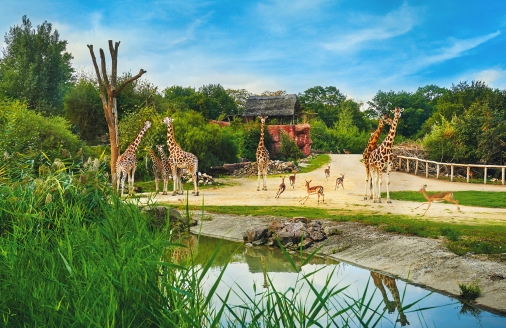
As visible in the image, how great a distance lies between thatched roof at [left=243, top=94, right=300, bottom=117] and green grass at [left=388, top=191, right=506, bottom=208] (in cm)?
2276

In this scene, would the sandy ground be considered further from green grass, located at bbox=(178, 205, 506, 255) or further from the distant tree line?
the distant tree line

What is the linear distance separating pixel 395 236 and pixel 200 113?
619 inches

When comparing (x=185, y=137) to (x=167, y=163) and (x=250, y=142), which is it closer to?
(x=167, y=163)

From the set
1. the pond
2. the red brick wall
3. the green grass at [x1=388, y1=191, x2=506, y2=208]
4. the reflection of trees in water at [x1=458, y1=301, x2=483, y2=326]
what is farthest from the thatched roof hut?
the reflection of trees in water at [x1=458, y1=301, x2=483, y2=326]

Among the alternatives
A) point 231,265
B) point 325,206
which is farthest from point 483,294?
point 325,206

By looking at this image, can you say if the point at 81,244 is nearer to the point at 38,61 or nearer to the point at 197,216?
the point at 197,216

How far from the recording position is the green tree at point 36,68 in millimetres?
37094

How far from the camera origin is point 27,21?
135ft

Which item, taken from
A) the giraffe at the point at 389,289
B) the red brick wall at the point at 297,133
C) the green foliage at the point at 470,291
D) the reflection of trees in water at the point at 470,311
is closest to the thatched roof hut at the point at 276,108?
the red brick wall at the point at 297,133

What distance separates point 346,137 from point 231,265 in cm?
3216

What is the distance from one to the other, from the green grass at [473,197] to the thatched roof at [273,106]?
2276 cm

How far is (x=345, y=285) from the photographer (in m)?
7.55

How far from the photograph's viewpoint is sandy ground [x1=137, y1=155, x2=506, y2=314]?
24.8 ft

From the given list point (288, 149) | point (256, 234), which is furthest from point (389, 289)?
point (288, 149)
